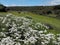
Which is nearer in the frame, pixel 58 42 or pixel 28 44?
pixel 28 44

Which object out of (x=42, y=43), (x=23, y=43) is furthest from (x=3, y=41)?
(x=42, y=43)

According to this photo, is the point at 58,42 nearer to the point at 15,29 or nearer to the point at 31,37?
the point at 31,37

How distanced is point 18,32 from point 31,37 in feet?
3.97

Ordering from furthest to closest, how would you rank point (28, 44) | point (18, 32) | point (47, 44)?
1. point (18, 32)
2. point (47, 44)
3. point (28, 44)

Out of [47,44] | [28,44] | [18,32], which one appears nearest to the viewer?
[28,44]

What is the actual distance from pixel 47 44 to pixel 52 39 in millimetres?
365

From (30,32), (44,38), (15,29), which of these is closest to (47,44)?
(44,38)

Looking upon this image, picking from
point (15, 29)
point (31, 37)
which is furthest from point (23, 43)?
point (15, 29)

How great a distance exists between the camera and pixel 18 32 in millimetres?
10078

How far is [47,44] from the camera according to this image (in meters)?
9.44

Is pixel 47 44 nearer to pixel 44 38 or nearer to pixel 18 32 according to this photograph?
pixel 44 38

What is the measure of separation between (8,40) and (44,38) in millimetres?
1509

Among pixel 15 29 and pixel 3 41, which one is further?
pixel 15 29

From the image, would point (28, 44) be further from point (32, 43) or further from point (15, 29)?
point (15, 29)
